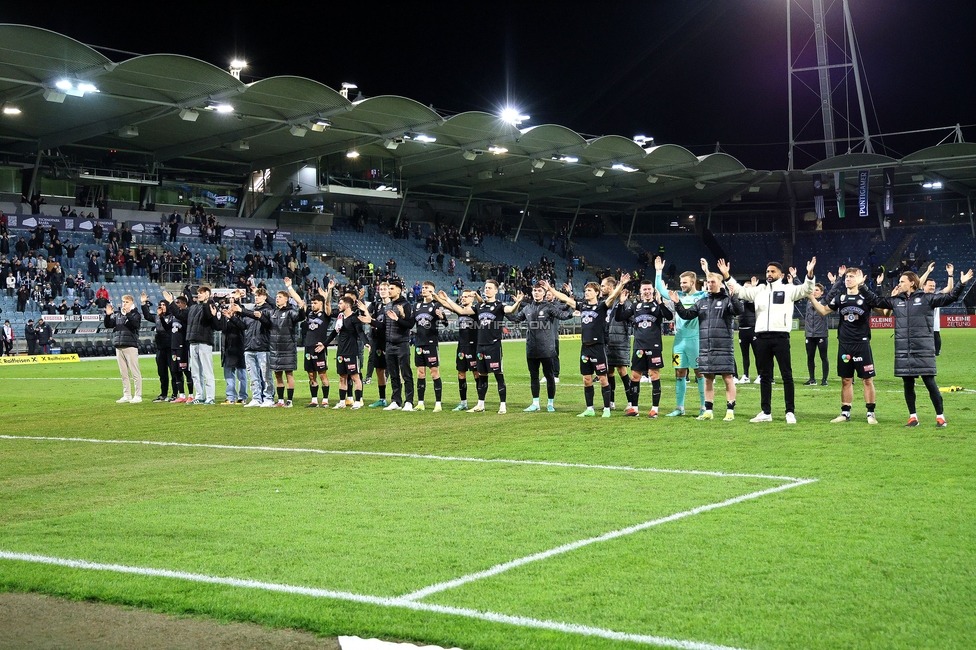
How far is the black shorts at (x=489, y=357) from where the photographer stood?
50.3ft

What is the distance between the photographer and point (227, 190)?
184ft

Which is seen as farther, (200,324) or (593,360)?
(200,324)

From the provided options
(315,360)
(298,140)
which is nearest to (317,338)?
(315,360)

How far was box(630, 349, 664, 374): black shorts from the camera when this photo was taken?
14.6 m

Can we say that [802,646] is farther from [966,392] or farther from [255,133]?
[255,133]

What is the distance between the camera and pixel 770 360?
531 inches

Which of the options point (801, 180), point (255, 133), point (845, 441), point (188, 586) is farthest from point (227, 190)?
point (188, 586)

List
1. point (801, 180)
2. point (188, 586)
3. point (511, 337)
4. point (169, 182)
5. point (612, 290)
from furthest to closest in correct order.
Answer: point (801, 180)
point (169, 182)
point (511, 337)
point (612, 290)
point (188, 586)

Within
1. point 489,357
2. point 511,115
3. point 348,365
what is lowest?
point 348,365

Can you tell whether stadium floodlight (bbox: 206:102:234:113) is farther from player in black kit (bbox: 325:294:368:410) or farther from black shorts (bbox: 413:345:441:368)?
black shorts (bbox: 413:345:441:368)

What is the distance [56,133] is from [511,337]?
23.8 meters

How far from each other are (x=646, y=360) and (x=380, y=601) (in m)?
9.93

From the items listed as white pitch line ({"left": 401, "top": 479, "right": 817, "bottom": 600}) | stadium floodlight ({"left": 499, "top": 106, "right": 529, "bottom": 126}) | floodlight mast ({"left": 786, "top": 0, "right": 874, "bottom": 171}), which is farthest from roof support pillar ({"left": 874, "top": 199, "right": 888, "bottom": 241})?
white pitch line ({"left": 401, "top": 479, "right": 817, "bottom": 600})

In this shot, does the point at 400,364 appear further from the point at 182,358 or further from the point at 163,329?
the point at 163,329
